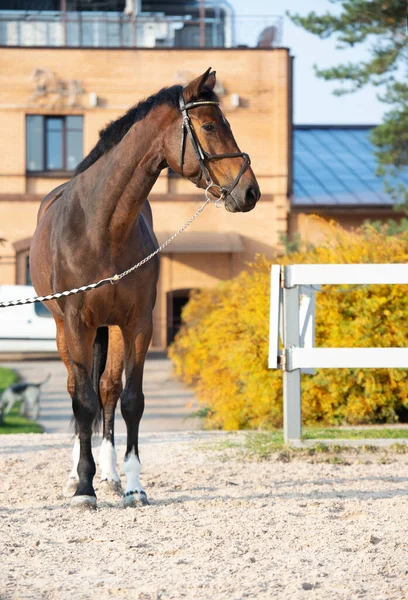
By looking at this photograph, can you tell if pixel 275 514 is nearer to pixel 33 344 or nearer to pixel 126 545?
pixel 126 545

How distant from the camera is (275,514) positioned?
569cm

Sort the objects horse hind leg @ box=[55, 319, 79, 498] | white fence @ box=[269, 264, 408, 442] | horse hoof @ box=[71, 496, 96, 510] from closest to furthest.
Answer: horse hoof @ box=[71, 496, 96, 510] → horse hind leg @ box=[55, 319, 79, 498] → white fence @ box=[269, 264, 408, 442]

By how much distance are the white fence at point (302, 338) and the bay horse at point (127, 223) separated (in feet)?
6.83

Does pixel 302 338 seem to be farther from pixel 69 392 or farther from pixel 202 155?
pixel 202 155

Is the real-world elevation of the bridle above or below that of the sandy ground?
above

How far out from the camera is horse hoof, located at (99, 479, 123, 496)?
261 inches

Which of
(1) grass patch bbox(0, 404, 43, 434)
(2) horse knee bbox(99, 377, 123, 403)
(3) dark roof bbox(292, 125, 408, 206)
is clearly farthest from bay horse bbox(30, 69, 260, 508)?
(3) dark roof bbox(292, 125, 408, 206)

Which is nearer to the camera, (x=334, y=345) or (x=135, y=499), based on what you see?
(x=135, y=499)

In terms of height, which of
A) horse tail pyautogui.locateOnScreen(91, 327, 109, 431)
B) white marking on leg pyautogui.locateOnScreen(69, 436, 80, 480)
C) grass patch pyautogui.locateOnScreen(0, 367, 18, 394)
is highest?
horse tail pyautogui.locateOnScreen(91, 327, 109, 431)

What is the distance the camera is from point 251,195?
552 centimetres

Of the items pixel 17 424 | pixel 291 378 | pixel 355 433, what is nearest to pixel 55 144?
pixel 17 424

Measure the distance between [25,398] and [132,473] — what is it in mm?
8458

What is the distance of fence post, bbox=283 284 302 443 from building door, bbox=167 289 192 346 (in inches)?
841

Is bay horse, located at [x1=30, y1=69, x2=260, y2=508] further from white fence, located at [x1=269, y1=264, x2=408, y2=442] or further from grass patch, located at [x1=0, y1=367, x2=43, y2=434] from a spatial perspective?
grass patch, located at [x1=0, y1=367, x2=43, y2=434]
